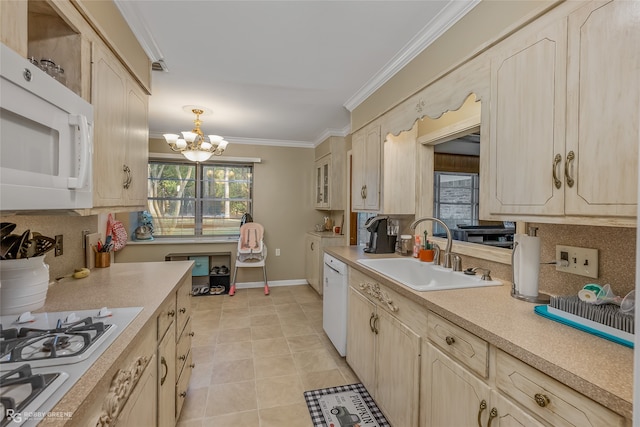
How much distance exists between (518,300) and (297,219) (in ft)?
12.5

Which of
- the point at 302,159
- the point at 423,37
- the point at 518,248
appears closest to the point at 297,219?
the point at 302,159

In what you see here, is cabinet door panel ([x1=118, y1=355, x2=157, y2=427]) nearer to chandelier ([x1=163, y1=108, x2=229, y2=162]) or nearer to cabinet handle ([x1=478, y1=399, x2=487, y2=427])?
cabinet handle ([x1=478, y1=399, x2=487, y2=427])

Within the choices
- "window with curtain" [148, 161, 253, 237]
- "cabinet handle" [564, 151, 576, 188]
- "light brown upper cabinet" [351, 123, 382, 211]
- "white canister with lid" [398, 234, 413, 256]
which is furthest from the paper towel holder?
"window with curtain" [148, 161, 253, 237]

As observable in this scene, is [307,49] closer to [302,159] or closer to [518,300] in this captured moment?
[518,300]

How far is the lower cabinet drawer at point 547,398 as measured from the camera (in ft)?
2.32

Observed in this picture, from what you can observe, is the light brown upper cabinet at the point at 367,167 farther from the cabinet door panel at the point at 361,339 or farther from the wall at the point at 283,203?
the wall at the point at 283,203

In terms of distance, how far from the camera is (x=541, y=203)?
3.74ft

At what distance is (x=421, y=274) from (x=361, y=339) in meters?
0.63

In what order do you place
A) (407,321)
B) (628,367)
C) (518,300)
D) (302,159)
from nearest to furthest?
(628,367) < (518,300) < (407,321) < (302,159)

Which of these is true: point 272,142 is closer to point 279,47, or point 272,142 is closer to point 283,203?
point 283,203

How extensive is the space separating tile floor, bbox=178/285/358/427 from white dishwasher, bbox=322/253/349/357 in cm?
18

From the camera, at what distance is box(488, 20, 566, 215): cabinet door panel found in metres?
1.08

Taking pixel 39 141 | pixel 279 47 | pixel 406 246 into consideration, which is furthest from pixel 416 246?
pixel 39 141

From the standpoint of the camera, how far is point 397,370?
1583mm
